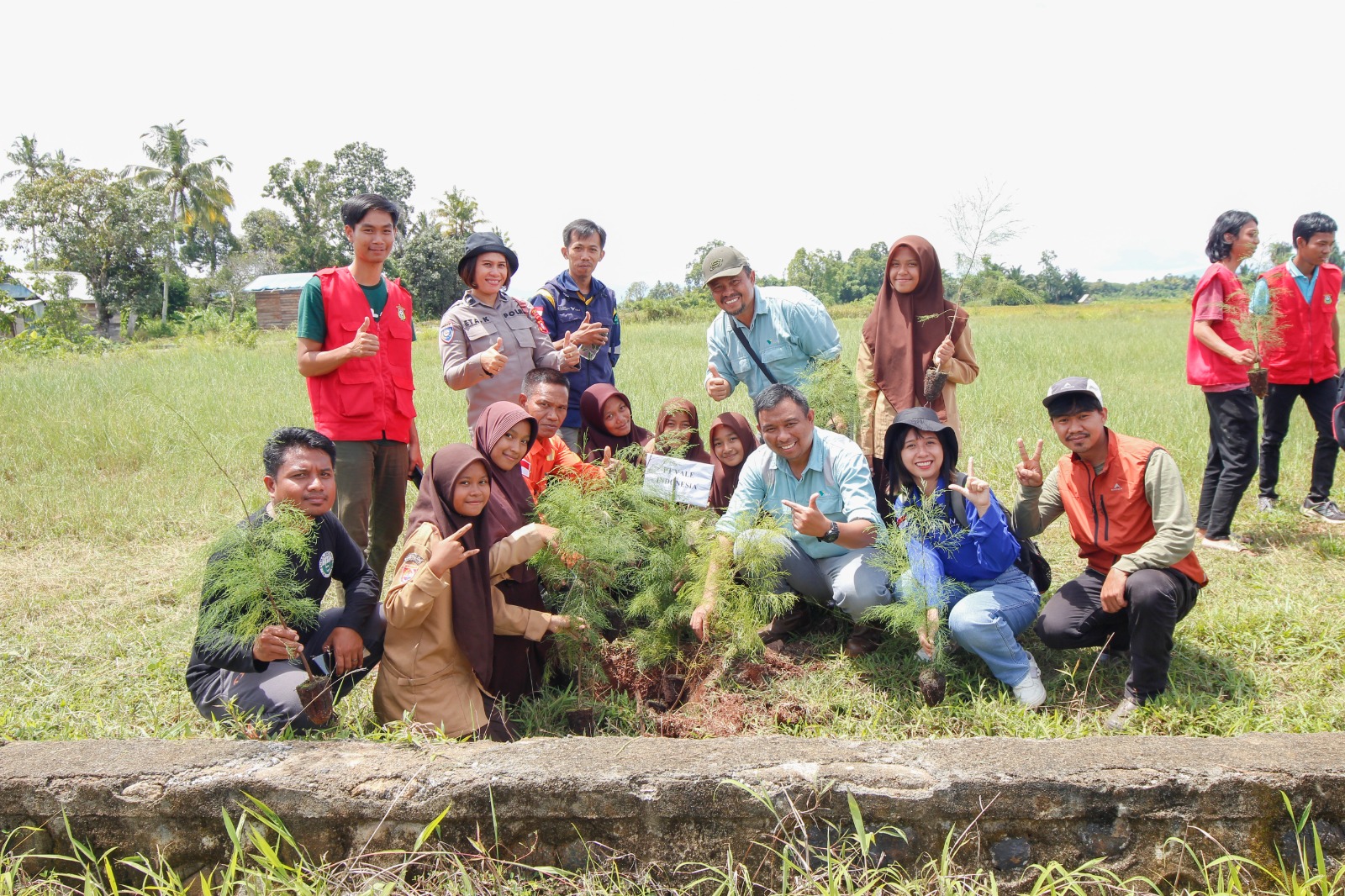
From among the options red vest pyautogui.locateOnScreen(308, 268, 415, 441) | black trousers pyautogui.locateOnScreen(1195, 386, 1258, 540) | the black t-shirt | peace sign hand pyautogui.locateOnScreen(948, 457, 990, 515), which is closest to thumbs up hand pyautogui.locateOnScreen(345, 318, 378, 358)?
red vest pyautogui.locateOnScreen(308, 268, 415, 441)

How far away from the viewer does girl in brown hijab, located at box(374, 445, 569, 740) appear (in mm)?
2902

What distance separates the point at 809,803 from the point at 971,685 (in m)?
1.42

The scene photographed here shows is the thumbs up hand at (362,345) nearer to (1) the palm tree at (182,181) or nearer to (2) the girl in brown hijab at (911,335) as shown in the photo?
(2) the girl in brown hijab at (911,335)

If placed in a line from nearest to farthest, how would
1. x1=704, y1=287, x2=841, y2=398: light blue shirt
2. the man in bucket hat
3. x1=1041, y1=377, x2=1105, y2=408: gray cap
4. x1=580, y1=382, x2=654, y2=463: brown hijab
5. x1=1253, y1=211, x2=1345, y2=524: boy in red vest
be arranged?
x1=1041, y1=377, x2=1105, y2=408: gray cap, the man in bucket hat, x1=704, y1=287, x2=841, y2=398: light blue shirt, x1=580, y1=382, x2=654, y2=463: brown hijab, x1=1253, y1=211, x2=1345, y2=524: boy in red vest

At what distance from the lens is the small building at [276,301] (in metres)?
33.0

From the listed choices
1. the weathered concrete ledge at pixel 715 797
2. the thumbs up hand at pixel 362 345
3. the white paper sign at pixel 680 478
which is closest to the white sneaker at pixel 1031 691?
the weathered concrete ledge at pixel 715 797

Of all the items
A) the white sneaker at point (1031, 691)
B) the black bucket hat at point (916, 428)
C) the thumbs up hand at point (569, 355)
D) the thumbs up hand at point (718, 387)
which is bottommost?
the white sneaker at point (1031, 691)

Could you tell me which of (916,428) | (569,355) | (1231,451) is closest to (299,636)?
(569,355)

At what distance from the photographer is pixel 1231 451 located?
465 centimetres

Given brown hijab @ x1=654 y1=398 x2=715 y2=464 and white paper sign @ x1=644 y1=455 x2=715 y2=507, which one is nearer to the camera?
white paper sign @ x1=644 y1=455 x2=715 y2=507

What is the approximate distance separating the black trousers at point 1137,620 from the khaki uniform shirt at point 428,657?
2.10 meters

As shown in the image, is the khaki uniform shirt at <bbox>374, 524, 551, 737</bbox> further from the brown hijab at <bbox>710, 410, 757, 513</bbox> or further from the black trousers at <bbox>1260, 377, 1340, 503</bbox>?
the black trousers at <bbox>1260, 377, 1340, 503</bbox>

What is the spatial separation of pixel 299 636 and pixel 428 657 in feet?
1.56

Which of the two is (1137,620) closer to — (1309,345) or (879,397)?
(879,397)
